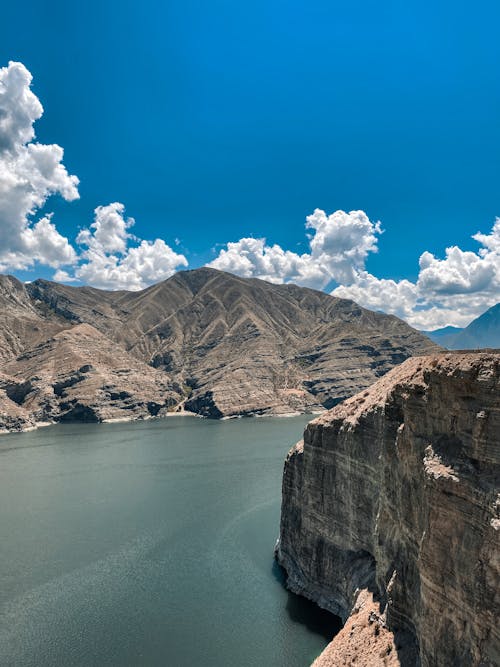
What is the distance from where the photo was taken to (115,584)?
65312mm

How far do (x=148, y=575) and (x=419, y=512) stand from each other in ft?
160

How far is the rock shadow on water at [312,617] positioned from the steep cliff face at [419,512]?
3.27 feet

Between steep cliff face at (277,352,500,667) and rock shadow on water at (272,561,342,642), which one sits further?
rock shadow on water at (272,561,342,642)

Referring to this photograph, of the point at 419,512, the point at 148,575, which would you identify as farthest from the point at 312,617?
the point at 419,512

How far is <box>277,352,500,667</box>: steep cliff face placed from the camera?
79.0ft

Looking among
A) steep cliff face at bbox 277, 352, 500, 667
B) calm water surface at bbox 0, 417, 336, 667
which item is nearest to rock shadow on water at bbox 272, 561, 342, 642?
calm water surface at bbox 0, 417, 336, 667

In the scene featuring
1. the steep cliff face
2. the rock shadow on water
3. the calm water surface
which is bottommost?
the calm water surface

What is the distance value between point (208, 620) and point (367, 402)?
98.8ft

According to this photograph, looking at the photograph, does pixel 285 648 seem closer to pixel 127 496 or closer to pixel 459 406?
pixel 459 406

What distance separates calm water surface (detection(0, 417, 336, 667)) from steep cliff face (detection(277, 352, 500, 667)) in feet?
26.7

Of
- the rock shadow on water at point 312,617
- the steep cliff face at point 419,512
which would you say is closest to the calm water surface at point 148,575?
the rock shadow on water at point 312,617

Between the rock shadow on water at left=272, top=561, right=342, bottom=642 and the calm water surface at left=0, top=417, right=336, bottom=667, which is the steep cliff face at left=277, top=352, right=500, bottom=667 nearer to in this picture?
the rock shadow on water at left=272, top=561, right=342, bottom=642

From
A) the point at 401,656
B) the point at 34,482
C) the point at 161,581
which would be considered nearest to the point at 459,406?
the point at 401,656

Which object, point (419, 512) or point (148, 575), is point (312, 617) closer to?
point (148, 575)
